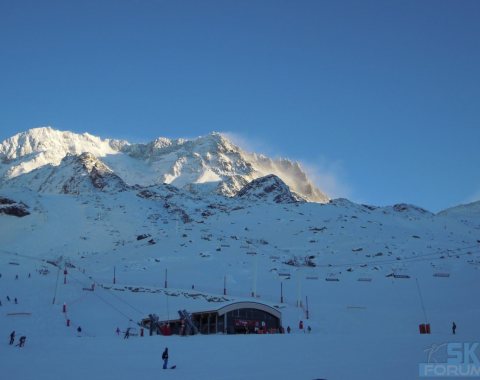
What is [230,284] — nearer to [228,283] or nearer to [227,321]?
[228,283]

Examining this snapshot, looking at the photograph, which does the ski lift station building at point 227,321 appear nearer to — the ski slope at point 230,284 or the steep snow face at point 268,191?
the ski slope at point 230,284

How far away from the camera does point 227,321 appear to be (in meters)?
45.5

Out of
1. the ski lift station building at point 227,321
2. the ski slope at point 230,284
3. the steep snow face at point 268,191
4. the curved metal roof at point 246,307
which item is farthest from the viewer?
the steep snow face at point 268,191

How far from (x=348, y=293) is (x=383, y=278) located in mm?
8623

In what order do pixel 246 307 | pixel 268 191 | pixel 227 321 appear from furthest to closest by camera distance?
pixel 268 191, pixel 246 307, pixel 227 321

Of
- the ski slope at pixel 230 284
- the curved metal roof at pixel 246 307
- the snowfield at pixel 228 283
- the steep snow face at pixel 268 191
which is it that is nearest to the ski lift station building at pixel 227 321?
the curved metal roof at pixel 246 307

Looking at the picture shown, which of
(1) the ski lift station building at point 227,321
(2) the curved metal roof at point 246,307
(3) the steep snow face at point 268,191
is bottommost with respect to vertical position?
(1) the ski lift station building at point 227,321

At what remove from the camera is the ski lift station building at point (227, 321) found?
4506 centimetres

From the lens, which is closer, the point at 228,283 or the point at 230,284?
the point at 230,284

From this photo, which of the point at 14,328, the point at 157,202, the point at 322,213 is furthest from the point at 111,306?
the point at 157,202

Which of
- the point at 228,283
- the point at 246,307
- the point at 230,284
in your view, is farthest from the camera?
the point at 228,283

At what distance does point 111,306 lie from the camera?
185 feet

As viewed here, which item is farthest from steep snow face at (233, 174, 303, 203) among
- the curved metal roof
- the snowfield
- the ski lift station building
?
the ski lift station building

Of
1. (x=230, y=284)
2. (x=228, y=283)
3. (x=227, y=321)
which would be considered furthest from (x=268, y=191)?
(x=227, y=321)
